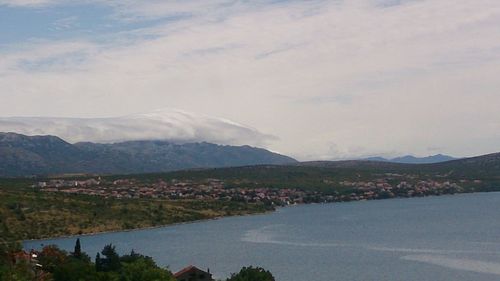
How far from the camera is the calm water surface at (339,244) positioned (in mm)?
82625

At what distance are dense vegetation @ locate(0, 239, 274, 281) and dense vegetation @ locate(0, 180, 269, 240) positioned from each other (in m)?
58.3

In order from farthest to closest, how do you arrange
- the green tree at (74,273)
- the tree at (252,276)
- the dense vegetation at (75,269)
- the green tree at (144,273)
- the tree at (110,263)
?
1. the tree at (110,263)
2. the green tree at (74,273)
3. the tree at (252,276)
4. the dense vegetation at (75,269)
5. the green tree at (144,273)

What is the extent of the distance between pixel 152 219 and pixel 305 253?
59.1 metres

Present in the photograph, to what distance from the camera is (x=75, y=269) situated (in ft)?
185

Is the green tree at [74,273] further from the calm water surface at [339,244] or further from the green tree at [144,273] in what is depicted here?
the calm water surface at [339,244]

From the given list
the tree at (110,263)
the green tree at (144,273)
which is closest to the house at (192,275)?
the tree at (110,263)

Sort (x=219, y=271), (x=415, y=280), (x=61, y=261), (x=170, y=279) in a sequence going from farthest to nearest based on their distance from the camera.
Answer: (x=219, y=271), (x=415, y=280), (x=61, y=261), (x=170, y=279)

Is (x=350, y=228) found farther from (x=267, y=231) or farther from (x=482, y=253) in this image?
(x=482, y=253)

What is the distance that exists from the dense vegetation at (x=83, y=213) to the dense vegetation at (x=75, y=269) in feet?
191

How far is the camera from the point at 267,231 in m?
134

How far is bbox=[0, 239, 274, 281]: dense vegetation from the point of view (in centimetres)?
5044

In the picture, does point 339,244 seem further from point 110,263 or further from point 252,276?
point 252,276

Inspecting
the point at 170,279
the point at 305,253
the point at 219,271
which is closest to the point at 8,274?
the point at 170,279

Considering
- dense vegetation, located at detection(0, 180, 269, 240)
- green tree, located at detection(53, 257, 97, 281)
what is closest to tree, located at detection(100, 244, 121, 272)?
green tree, located at detection(53, 257, 97, 281)
